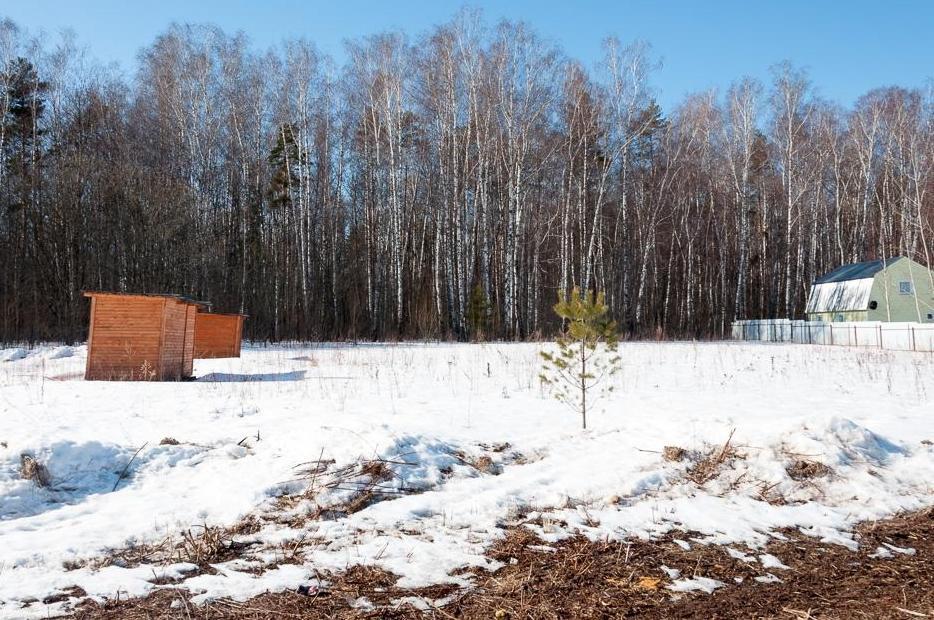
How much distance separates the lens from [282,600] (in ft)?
10.00

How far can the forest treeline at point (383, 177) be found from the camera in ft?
75.5

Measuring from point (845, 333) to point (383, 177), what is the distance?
19335 mm

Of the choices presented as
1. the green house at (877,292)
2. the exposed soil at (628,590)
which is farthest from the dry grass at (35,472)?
the green house at (877,292)

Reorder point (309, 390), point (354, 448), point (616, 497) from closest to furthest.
Result: point (616, 497)
point (354, 448)
point (309, 390)

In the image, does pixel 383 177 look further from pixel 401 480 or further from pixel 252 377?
pixel 401 480

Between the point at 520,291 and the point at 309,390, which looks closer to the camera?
the point at 309,390

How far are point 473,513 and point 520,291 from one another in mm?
22272

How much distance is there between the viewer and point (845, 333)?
80.7 ft

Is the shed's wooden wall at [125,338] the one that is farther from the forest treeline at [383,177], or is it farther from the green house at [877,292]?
the green house at [877,292]

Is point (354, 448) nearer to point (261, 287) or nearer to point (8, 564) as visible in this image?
point (8, 564)

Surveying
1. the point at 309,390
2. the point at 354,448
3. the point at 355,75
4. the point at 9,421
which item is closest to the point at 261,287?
the point at 355,75

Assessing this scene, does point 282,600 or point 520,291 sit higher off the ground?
point 520,291

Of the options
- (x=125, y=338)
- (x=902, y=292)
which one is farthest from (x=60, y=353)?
(x=902, y=292)

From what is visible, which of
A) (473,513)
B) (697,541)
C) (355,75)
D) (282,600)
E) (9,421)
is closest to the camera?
(282,600)
